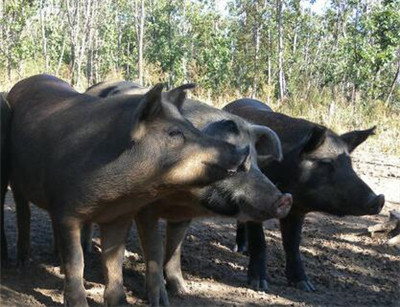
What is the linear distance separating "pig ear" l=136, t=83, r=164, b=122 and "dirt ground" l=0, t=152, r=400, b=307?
1.52m

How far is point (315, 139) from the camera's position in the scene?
19.2 ft

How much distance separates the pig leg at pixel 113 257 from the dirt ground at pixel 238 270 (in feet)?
0.79

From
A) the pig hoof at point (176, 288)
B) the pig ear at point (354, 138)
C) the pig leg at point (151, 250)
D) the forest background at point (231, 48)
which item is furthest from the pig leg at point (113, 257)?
the forest background at point (231, 48)

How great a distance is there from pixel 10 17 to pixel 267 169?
61.5 ft

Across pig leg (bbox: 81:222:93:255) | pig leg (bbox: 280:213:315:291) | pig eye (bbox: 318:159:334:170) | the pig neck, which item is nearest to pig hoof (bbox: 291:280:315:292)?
pig leg (bbox: 280:213:315:291)

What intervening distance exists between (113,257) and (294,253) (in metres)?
2.02

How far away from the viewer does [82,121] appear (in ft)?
15.0

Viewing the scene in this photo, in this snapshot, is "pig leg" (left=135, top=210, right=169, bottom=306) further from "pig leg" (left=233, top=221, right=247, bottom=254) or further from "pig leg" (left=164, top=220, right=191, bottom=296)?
"pig leg" (left=233, top=221, right=247, bottom=254)

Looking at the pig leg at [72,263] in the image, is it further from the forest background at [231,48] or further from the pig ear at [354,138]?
the forest background at [231,48]

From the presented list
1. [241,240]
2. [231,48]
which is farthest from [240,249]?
[231,48]

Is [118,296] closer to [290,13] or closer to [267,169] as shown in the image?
[267,169]

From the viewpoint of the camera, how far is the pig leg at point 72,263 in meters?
4.34

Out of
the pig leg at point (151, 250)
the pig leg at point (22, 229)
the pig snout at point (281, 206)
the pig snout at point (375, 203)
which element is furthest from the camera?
the pig snout at point (375, 203)

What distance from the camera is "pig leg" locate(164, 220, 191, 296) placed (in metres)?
5.52
